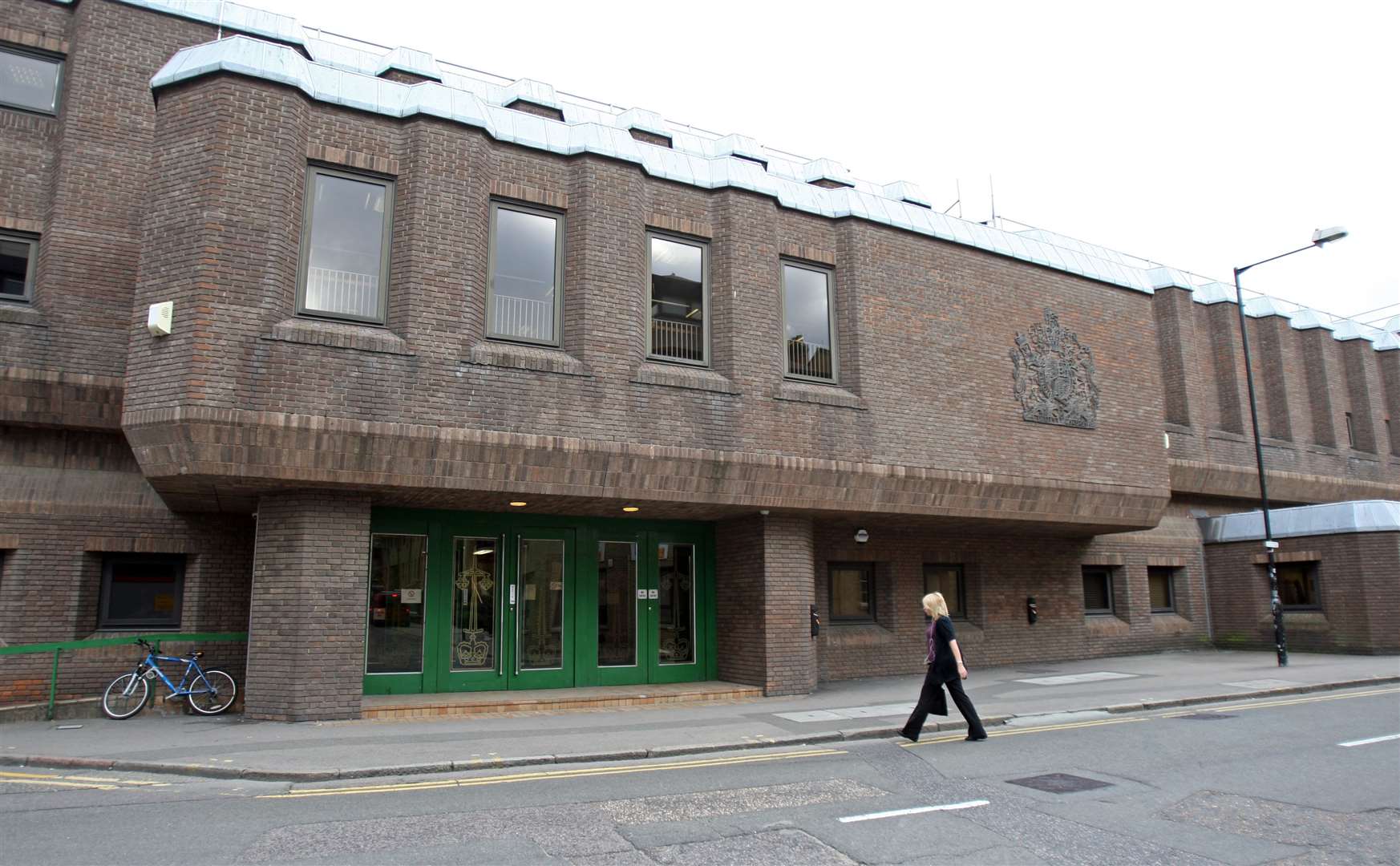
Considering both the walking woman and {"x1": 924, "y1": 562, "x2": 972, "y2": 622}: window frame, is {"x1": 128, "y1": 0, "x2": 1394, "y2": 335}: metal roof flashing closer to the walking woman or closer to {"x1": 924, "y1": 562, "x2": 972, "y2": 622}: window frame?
{"x1": 924, "y1": 562, "x2": 972, "y2": 622}: window frame

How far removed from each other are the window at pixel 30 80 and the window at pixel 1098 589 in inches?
896

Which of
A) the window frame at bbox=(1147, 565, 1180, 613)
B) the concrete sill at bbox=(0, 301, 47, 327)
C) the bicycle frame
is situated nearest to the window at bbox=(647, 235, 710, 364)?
the bicycle frame

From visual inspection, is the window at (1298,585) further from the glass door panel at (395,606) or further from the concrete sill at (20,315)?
the concrete sill at (20,315)

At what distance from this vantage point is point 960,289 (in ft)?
58.2

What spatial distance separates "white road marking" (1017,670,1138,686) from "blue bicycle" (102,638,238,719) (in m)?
13.4

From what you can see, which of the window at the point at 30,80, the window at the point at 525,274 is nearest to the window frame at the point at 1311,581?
the window at the point at 525,274

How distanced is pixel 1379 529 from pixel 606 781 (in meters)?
20.7

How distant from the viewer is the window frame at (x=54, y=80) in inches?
565

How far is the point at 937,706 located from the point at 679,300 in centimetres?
767

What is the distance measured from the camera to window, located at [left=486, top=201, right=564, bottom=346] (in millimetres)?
13648

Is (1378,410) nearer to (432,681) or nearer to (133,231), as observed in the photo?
(432,681)

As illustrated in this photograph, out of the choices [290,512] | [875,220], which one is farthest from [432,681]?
[875,220]

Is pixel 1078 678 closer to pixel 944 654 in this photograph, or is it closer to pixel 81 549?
pixel 944 654

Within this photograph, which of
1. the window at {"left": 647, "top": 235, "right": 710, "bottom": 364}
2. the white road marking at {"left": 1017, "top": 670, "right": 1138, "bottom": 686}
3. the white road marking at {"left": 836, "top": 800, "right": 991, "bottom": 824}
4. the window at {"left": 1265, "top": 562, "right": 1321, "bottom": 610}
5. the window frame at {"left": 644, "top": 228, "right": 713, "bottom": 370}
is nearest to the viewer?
the white road marking at {"left": 836, "top": 800, "right": 991, "bottom": 824}
